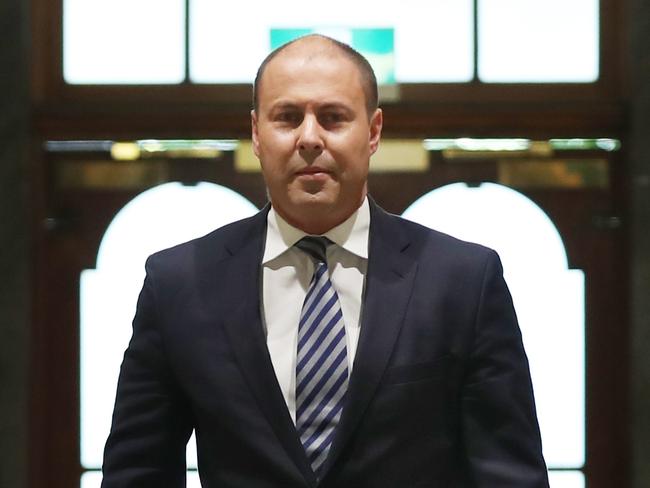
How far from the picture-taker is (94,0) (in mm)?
3932

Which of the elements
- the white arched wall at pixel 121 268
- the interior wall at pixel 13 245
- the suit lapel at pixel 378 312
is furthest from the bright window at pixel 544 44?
the suit lapel at pixel 378 312

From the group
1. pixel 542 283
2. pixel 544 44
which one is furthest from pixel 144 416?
pixel 544 44

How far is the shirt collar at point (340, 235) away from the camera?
5.75 feet

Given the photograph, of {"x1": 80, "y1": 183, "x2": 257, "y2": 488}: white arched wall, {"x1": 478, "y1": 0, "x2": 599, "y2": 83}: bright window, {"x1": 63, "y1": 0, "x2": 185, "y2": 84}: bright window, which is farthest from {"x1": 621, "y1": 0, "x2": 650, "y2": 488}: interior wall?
{"x1": 63, "y1": 0, "x2": 185, "y2": 84}: bright window

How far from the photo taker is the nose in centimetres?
164

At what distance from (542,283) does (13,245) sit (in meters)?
1.54

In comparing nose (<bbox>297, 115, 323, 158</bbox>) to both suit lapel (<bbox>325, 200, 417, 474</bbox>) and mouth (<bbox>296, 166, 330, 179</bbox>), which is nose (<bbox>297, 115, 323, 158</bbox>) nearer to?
mouth (<bbox>296, 166, 330, 179</bbox>)

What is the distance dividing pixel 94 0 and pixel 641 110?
1.63m

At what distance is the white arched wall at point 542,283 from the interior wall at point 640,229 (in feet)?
0.55

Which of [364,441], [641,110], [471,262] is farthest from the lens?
[641,110]

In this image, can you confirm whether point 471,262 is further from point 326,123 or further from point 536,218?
point 536,218

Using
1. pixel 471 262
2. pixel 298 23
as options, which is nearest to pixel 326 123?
pixel 471 262

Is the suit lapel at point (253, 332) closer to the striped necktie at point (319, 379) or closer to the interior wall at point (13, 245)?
the striped necktie at point (319, 379)

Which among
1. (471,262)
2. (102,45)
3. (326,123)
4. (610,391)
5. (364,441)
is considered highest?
(102,45)
